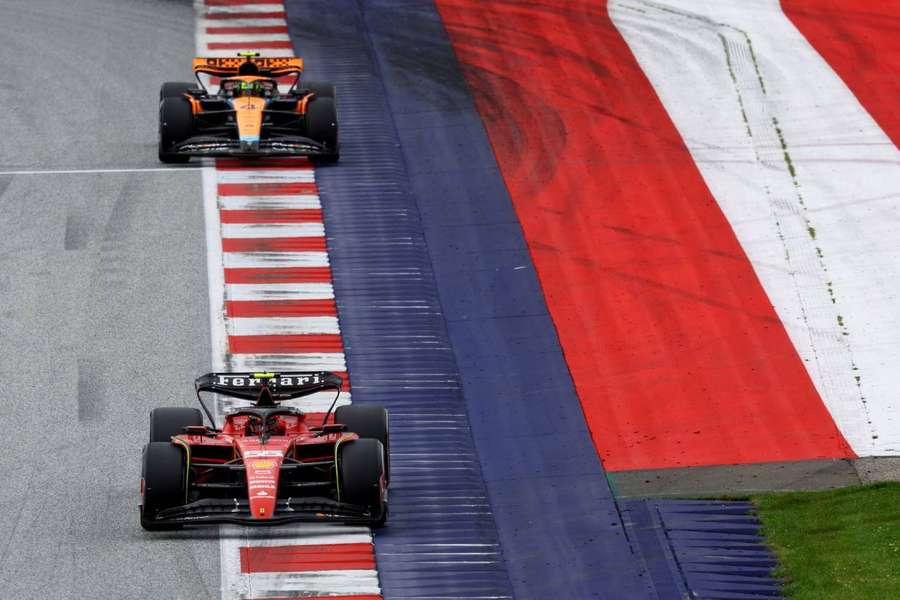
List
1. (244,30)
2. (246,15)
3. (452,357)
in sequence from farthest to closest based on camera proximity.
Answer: (246,15) < (244,30) < (452,357)

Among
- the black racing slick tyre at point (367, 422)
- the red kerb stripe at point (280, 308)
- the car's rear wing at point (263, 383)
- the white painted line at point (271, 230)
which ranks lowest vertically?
the black racing slick tyre at point (367, 422)

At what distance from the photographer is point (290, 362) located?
74.3 feet

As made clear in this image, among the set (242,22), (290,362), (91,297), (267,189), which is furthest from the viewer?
(242,22)

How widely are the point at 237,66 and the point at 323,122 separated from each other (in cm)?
185

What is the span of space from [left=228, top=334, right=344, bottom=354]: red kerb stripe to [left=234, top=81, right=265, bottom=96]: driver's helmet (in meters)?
5.95

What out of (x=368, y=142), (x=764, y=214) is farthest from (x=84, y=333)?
(x=764, y=214)

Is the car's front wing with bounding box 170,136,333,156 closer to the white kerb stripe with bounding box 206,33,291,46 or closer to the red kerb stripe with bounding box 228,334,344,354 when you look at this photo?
the red kerb stripe with bounding box 228,334,344,354

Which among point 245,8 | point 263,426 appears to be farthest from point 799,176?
point 263,426

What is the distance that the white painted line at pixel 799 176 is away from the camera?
23188mm

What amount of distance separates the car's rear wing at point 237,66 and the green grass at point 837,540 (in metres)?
11.9

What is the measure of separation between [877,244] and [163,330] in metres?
10.4

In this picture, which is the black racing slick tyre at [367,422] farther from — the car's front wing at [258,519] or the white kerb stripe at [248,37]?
the white kerb stripe at [248,37]

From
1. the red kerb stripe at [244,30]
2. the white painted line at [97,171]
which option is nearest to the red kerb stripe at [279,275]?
the white painted line at [97,171]

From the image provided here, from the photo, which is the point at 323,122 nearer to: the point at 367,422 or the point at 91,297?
the point at 91,297
